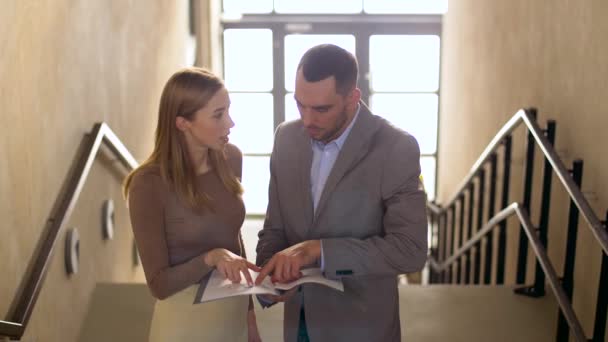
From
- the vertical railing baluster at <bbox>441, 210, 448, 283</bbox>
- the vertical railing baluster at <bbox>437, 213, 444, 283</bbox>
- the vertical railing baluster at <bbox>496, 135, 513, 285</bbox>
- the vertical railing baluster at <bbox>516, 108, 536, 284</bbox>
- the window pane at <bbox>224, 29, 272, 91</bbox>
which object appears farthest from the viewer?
the window pane at <bbox>224, 29, 272, 91</bbox>

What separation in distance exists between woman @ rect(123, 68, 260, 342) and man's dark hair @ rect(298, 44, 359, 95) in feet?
1.54

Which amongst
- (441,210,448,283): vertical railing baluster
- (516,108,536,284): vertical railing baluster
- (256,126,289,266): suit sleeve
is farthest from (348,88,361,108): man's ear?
(441,210,448,283): vertical railing baluster

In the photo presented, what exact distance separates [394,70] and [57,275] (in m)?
7.27

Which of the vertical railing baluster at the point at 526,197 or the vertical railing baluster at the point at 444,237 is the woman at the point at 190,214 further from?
the vertical railing baluster at the point at 444,237

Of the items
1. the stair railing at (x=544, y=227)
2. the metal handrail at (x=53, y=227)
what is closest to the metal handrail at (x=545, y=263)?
the stair railing at (x=544, y=227)

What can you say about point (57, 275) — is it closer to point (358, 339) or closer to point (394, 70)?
point (358, 339)

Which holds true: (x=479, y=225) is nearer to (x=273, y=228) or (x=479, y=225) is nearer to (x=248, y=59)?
(x=273, y=228)

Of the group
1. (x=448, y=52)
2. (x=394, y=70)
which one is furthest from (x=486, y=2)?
(x=394, y=70)

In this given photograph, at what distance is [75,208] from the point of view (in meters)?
4.08

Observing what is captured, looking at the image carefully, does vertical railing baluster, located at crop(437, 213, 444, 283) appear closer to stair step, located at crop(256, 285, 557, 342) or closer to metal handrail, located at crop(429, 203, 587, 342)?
metal handrail, located at crop(429, 203, 587, 342)

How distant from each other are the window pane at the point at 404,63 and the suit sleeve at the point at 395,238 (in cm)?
797

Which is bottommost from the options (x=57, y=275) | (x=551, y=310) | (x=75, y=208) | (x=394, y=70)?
(x=551, y=310)

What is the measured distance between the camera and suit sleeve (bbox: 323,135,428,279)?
240cm

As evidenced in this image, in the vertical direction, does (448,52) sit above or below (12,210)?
above
